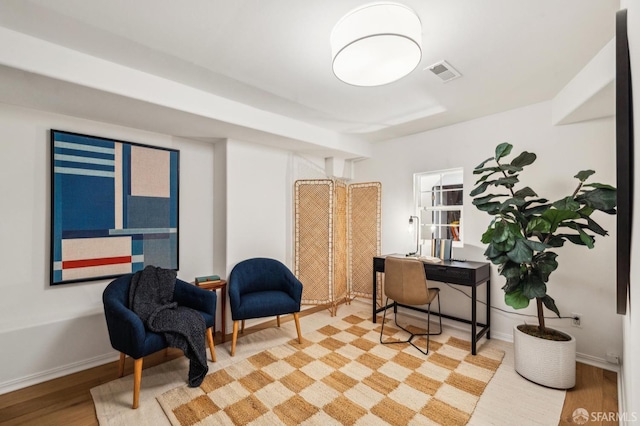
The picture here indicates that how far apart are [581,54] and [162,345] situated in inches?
151

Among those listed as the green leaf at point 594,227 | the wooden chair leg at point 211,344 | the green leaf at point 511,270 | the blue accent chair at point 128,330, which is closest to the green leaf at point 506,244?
the green leaf at point 511,270

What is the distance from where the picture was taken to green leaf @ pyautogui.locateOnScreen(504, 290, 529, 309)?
2291mm

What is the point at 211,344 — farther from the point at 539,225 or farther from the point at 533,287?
the point at 539,225

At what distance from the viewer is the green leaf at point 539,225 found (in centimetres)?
219

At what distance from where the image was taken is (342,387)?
226cm

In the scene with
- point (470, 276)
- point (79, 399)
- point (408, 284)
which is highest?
point (470, 276)

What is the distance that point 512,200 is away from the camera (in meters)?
2.34

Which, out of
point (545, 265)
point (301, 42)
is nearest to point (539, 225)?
point (545, 265)

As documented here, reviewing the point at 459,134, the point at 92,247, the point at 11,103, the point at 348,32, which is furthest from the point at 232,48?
the point at 459,134

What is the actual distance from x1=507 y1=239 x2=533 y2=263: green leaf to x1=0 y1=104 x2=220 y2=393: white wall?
3.70m

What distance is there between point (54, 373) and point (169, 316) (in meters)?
1.13

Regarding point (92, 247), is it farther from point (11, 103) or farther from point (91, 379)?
point (11, 103)

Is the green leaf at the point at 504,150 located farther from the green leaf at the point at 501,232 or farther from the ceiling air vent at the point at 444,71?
the ceiling air vent at the point at 444,71

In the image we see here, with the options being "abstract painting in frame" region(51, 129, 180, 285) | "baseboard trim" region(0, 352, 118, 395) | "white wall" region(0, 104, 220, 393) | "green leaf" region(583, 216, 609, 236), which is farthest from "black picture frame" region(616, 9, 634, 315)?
"baseboard trim" region(0, 352, 118, 395)
